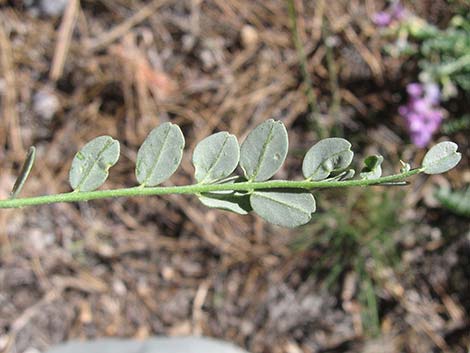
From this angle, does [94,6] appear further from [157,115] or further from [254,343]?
[254,343]

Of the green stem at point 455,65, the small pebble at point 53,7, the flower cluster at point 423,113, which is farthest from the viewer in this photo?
the small pebble at point 53,7

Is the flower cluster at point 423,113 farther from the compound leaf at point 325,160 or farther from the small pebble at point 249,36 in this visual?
the compound leaf at point 325,160

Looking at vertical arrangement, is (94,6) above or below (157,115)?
above

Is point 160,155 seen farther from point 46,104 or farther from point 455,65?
point 46,104

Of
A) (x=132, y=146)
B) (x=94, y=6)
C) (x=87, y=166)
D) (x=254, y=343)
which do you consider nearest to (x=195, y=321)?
(x=254, y=343)

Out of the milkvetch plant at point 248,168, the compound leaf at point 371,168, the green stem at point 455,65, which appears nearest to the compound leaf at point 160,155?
the milkvetch plant at point 248,168

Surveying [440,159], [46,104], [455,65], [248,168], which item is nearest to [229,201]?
[248,168]

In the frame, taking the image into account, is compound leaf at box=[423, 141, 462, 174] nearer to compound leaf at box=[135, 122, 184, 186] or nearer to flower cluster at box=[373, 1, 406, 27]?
compound leaf at box=[135, 122, 184, 186]
